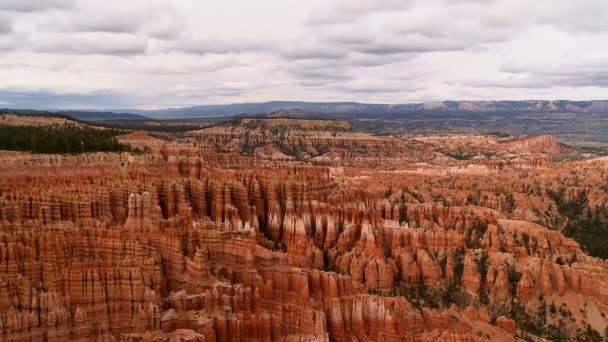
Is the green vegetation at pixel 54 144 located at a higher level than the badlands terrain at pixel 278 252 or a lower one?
higher

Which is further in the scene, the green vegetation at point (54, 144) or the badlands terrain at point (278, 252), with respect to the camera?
the green vegetation at point (54, 144)

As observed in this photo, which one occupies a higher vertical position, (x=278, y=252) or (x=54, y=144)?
(x=54, y=144)

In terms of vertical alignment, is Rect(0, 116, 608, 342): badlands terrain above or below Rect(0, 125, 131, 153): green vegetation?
below

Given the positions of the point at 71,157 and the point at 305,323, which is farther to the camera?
the point at 71,157

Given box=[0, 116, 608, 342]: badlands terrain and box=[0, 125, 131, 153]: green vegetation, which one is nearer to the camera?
box=[0, 116, 608, 342]: badlands terrain

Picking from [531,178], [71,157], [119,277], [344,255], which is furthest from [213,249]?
[531,178]

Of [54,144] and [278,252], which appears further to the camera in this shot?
[54,144]

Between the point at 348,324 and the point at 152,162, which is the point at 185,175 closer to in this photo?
the point at 152,162

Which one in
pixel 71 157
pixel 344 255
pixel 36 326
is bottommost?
pixel 344 255
